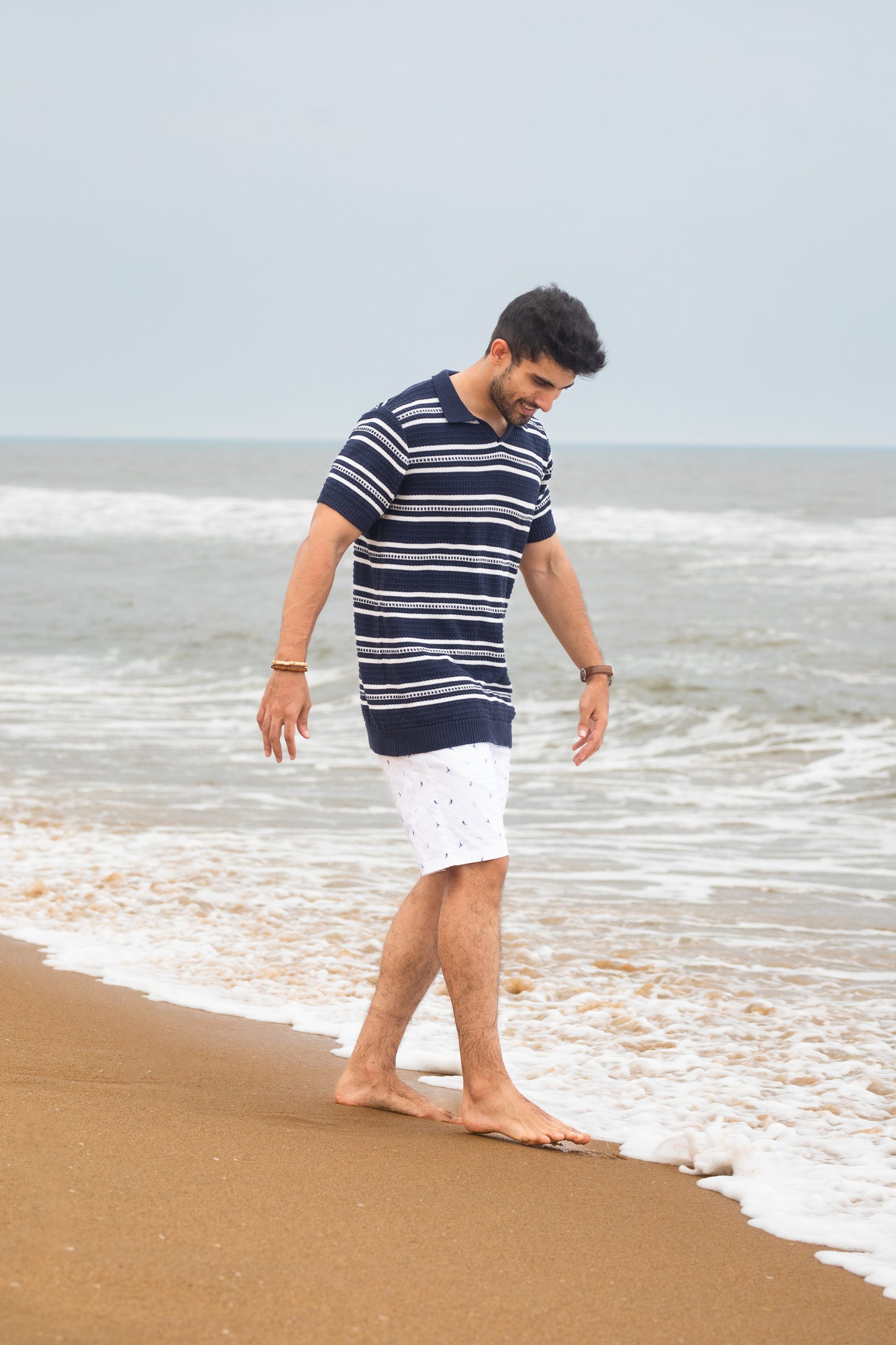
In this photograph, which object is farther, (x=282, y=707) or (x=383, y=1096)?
(x=383, y=1096)

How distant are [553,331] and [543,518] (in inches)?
21.6

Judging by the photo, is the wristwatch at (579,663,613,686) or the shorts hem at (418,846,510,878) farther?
the wristwatch at (579,663,613,686)

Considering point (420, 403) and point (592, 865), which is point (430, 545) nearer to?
point (420, 403)

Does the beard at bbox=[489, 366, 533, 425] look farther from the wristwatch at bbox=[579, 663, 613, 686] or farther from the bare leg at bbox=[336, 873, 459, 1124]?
the bare leg at bbox=[336, 873, 459, 1124]

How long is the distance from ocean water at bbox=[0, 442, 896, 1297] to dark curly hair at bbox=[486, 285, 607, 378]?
1.66 m

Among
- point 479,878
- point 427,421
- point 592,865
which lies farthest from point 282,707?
point 592,865

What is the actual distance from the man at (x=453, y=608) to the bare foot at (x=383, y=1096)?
5.8 inches

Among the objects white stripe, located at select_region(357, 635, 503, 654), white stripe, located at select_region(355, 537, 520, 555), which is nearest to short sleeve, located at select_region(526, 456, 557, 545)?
white stripe, located at select_region(355, 537, 520, 555)

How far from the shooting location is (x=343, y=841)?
6.34 m

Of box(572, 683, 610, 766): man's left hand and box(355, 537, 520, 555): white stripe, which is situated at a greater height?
box(355, 537, 520, 555): white stripe

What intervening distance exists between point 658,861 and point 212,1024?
10.1ft

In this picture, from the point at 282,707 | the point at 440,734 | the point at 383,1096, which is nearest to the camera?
the point at 282,707

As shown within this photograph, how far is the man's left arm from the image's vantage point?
3.21 m

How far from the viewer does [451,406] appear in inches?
110
